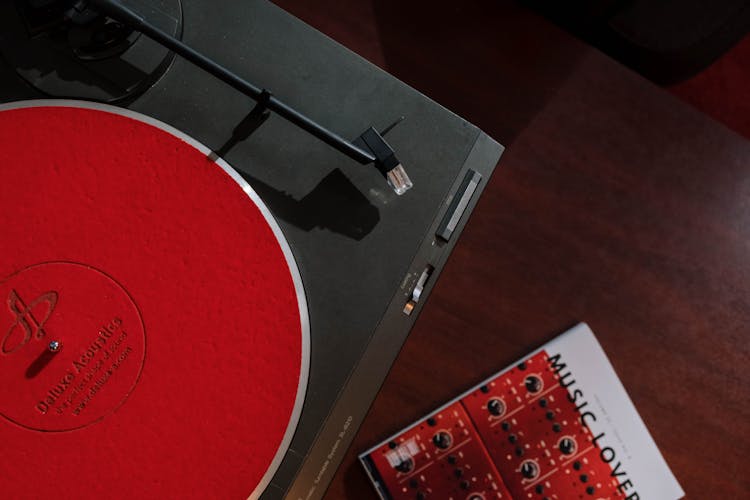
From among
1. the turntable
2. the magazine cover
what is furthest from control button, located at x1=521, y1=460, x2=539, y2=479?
the turntable

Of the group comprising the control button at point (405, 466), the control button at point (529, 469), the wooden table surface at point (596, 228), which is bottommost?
the control button at point (529, 469)

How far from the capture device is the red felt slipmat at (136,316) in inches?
18.8

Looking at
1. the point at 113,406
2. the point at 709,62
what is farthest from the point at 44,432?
the point at 709,62

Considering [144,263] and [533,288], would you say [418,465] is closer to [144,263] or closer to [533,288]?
[533,288]

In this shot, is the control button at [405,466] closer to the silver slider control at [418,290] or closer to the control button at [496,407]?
the control button at [496,407]

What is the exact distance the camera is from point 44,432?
18.7 inches

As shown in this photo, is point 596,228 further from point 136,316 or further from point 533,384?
point 136,316

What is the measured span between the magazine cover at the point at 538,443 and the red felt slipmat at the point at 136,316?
202 mm

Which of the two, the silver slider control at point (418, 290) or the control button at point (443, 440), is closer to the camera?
the silver slider control at point (418, 290)

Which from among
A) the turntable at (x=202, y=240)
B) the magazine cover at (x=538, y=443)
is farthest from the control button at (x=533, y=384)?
the turntable at (x=202, y=240)

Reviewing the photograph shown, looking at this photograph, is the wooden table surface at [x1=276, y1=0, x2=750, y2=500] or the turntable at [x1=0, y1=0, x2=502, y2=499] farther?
the wooden table surface at [x1=276, y1=0, x2=750, y2=500]

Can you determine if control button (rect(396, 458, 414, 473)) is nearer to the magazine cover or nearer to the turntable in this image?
the magazine cover

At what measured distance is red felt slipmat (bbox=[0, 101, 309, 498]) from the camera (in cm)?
48

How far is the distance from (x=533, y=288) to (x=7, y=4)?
1.93ft
